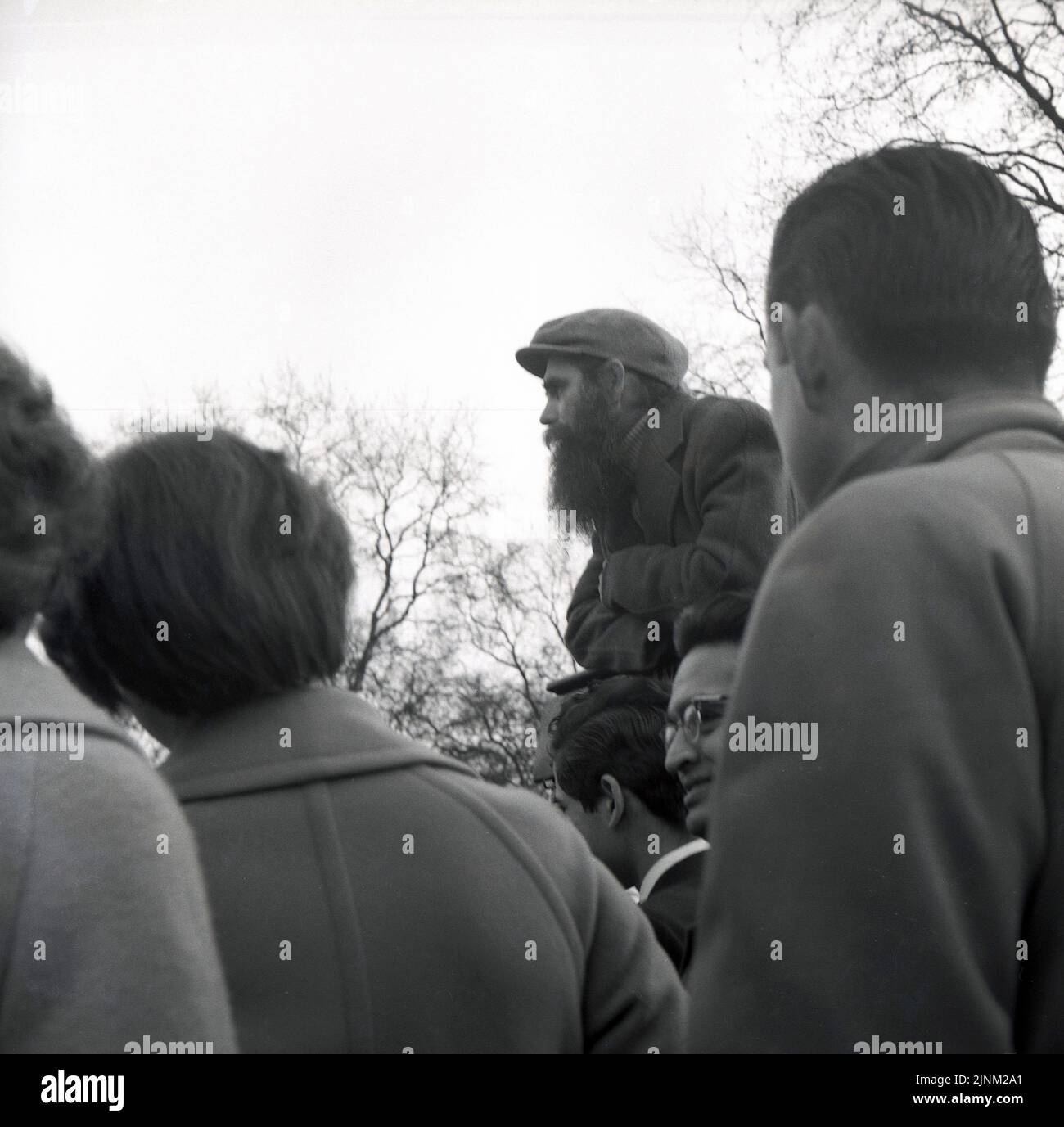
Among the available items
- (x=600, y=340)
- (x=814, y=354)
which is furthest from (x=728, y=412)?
(x=814, y=354)

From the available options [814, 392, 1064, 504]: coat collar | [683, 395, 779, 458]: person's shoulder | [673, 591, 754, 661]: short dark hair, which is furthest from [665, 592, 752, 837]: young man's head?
[814, 392, 1064, 504]: coat collar

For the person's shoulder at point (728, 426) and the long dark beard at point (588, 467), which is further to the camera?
the person's shoulder at point (728, 426)

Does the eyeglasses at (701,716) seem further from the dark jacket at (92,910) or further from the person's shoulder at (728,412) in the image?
the dark jacket at (92,910)

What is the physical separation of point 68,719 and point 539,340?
1.02m

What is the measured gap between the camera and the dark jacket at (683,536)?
6.97ft

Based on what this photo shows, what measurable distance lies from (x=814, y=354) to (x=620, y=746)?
0.97 meters

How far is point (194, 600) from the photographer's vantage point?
140 cm

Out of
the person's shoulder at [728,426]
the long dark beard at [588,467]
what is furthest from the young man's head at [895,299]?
the person's shoulder at [728,426]

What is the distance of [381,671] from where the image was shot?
172 centimetres

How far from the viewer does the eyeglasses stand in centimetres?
204

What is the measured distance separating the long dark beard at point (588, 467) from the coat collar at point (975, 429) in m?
0.77

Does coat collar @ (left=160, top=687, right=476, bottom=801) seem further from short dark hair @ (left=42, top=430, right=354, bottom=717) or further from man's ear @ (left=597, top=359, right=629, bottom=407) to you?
man's ear @ (left=597, top=359, right=629, bottom=407)

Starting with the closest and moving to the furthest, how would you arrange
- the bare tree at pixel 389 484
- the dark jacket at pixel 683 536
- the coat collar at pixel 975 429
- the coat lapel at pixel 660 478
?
the coat collar at pixel 975 429 → the bare tree at pixel 389 484 → the dark jacket at pixel 683 536 → the coat lapel at pixel 660 478

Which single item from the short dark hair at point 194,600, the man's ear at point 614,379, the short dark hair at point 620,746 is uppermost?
the man's ear at point 614,379
